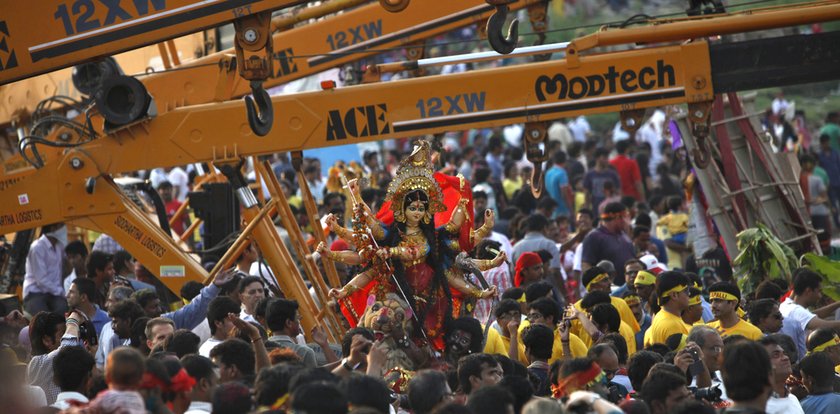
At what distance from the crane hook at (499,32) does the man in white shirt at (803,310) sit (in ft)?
11.9

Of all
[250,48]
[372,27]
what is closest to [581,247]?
[372,27]

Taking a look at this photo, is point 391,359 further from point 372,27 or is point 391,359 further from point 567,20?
point 567,20

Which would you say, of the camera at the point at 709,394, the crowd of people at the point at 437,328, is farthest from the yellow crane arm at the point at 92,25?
the camera at the point at 709,394

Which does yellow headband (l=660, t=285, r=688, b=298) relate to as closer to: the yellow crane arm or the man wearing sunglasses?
the man wearing sunglasses

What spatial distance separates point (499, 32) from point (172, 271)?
4.80 meters

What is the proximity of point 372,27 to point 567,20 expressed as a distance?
72.4 ft

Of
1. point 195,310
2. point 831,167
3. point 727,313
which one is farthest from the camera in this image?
point 831,167

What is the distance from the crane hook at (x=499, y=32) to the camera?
10.2m

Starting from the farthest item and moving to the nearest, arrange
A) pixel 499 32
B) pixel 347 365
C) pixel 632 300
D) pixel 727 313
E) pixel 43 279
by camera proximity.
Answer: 1. pixel 43 279
2. pixel 632 300
3. pixel 727 313
4. pixel 499 32
5. pixel 347 365

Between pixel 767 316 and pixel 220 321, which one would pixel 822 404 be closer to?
pixel 767 316

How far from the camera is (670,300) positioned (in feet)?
39.5

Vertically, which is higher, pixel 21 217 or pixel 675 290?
pixel 21 217

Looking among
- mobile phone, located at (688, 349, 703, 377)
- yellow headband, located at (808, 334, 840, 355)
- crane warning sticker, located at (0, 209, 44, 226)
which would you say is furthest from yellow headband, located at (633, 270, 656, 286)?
crane warning sticker, located at (0, 209, 44, 226)

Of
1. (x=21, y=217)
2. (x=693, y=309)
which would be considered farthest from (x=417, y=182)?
(x=21, y=217)
